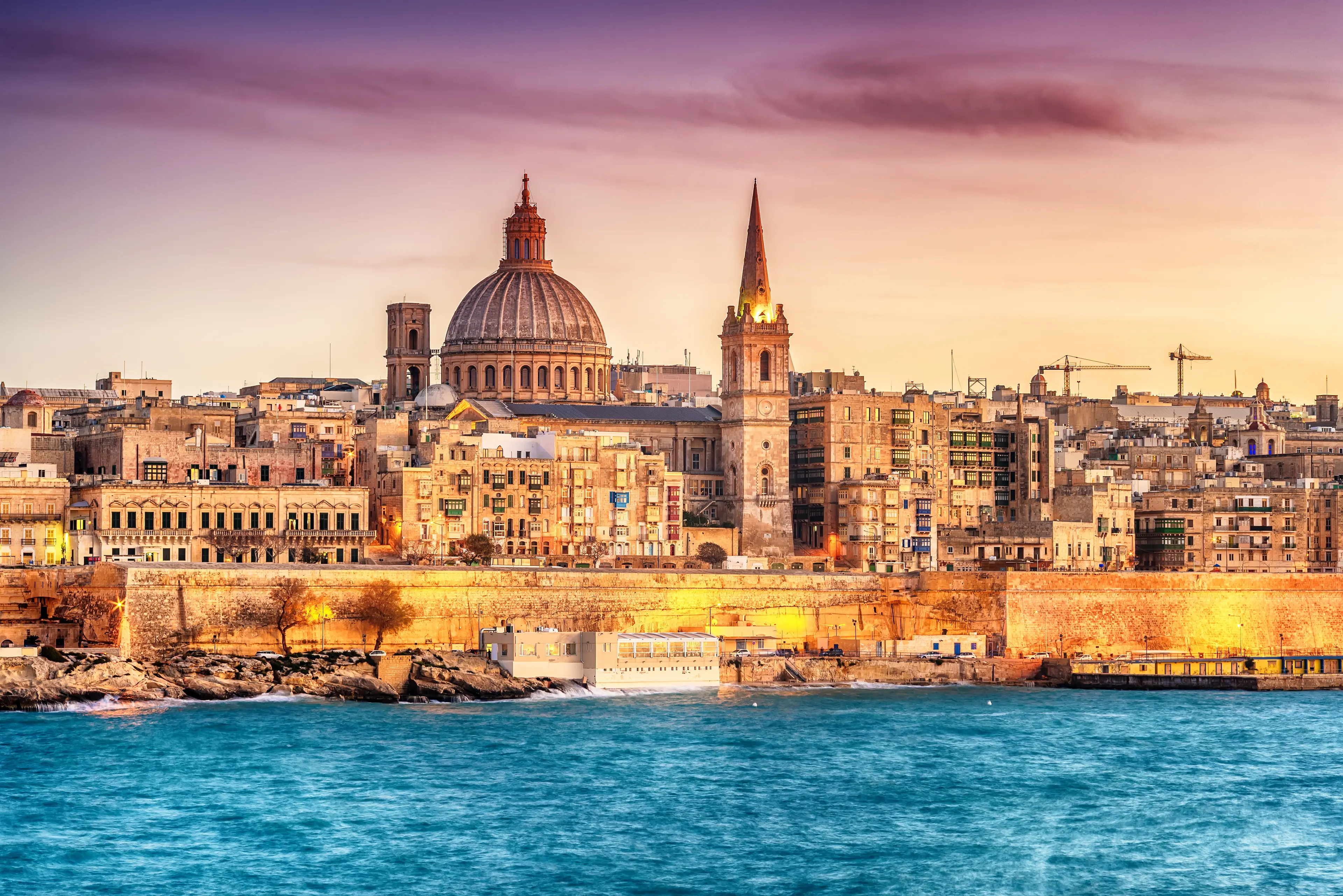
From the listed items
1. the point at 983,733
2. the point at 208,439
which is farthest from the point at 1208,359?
the point at 983,733

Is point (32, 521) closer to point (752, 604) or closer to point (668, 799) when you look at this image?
point (752, 604)

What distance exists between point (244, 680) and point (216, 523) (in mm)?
11729

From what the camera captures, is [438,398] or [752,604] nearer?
[752,604]

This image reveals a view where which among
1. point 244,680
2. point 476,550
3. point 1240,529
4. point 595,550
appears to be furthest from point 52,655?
point 1240,529

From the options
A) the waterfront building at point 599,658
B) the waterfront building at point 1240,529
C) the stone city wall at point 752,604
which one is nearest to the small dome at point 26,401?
the stone city wall at point 752,604

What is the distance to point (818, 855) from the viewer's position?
155ft

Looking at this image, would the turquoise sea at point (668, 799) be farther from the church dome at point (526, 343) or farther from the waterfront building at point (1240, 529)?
the church dome at point (526, 343)

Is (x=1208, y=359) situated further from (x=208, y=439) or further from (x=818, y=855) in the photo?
(x=818, y=855)

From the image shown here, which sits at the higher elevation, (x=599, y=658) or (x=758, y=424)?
(x=758, y=424)

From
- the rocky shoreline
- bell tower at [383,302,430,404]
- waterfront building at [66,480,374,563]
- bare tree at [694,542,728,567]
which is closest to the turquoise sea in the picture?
the rocky shoreline

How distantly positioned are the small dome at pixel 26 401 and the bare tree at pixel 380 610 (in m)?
27.7

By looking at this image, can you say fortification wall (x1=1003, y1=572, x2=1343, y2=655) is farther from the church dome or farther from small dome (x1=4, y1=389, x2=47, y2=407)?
small dome (x1=4, y1=389, x2=47, y2=407)

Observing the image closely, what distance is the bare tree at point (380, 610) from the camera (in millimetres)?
74938

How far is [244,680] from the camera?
6900 cm
